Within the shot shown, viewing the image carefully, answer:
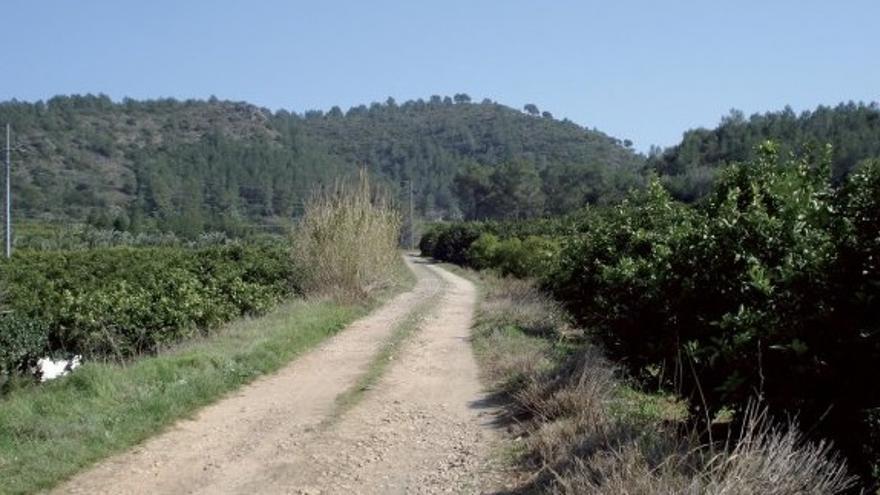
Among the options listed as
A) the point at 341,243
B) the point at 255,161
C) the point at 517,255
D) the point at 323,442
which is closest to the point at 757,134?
the point at 517,255

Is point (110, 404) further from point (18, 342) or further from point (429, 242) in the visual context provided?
point (429, 242)

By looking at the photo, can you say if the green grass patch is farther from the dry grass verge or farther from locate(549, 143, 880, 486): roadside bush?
locate(549, 143, 880, 486): roadside bush

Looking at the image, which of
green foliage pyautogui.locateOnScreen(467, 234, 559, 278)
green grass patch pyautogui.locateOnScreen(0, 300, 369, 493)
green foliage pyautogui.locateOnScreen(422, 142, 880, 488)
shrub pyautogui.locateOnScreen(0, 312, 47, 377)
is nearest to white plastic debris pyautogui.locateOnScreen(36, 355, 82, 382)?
shrub pyautogui.locateOnScreen(0, 312, 47, 377)

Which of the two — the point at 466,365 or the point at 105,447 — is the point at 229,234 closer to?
the point at 466,365

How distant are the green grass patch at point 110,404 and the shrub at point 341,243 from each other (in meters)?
8.82

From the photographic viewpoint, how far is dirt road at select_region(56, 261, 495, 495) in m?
7.20

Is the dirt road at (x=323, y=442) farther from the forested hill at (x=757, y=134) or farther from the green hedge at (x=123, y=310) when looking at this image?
the forested hill at (x=757, y=134)

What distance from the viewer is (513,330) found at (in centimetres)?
1764

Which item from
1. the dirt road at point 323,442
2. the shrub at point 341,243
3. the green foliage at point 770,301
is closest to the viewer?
the green foliage at point 770,301

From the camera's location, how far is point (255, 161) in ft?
405

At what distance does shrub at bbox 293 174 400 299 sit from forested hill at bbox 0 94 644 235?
134ft

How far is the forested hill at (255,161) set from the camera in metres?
96.6

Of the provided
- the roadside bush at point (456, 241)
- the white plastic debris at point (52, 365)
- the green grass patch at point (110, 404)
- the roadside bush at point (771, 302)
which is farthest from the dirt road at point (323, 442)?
the roadside bush at point (456, 241)

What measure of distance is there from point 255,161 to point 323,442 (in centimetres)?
11857
